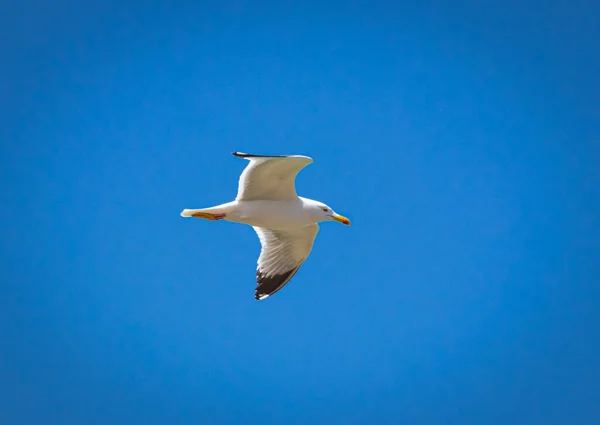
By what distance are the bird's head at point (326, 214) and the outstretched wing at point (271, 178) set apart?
0.24 m

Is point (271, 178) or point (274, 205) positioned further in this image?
point (274, 205)

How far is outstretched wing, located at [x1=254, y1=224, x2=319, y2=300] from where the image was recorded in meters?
8.42

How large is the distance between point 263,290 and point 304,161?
1.85 metres

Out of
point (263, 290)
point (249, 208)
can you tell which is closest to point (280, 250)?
point (263, 290)

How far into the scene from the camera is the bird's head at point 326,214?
7820mm

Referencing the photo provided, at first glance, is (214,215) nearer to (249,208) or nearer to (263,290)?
(249,208)

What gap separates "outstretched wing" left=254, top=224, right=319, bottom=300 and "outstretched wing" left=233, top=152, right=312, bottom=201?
32.2 inches

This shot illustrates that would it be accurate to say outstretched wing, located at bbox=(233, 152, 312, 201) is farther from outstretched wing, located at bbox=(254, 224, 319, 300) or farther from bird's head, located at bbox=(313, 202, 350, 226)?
outstretched wing, located at bbox=(254, 224, 319, 300)

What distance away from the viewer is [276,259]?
8.50 meters

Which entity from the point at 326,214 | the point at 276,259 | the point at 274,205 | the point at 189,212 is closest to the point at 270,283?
the point at 276,259

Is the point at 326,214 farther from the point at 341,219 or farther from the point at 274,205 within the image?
the point at 274,205

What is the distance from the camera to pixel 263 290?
27.9 ft

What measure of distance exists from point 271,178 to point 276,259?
1264 millimetres

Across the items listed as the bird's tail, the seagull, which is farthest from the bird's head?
the bird's tail
